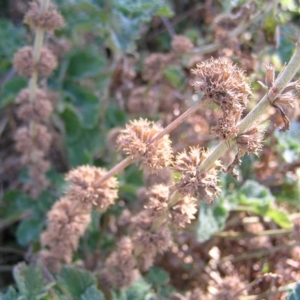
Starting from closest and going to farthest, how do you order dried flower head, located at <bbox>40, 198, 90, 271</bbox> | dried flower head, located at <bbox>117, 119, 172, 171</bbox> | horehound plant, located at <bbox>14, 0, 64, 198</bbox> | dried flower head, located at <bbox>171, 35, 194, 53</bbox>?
1. dried flower head, located at <bbox>117, 119, 172, 171</bbox>
2. dried flower head, located at <bbox>40, 198, 90, 271</bbox>
3. horehound plant, located at <bbox>14, 0, 64, 198</bbox>
4. dried flower head, located at <bbox>171, 35, 194, 53</bbox>

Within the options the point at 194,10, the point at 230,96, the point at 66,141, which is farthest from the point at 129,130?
the point at 194,10

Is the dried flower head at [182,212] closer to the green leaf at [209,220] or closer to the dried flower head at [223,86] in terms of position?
the dried flower head at [223,86]

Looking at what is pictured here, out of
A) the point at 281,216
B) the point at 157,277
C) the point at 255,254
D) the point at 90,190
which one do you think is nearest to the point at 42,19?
the point at 90,190

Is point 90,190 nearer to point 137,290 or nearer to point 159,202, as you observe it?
point 159,202

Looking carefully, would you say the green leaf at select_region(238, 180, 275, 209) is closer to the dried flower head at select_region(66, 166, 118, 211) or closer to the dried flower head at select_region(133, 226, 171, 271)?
the dried flower head at select_region(133, 226, 171, 271)

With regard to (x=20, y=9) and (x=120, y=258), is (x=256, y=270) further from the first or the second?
(x=20, y=9)

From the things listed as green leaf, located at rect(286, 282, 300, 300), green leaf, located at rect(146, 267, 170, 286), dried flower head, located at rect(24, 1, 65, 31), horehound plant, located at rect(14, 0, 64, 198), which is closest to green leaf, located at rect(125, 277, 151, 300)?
green leaf, located at rect(146, 267, 170, 286)

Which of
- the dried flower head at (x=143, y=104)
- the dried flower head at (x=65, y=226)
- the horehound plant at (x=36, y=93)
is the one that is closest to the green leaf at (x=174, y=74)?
the dried flower head at (x=143, y=104)
